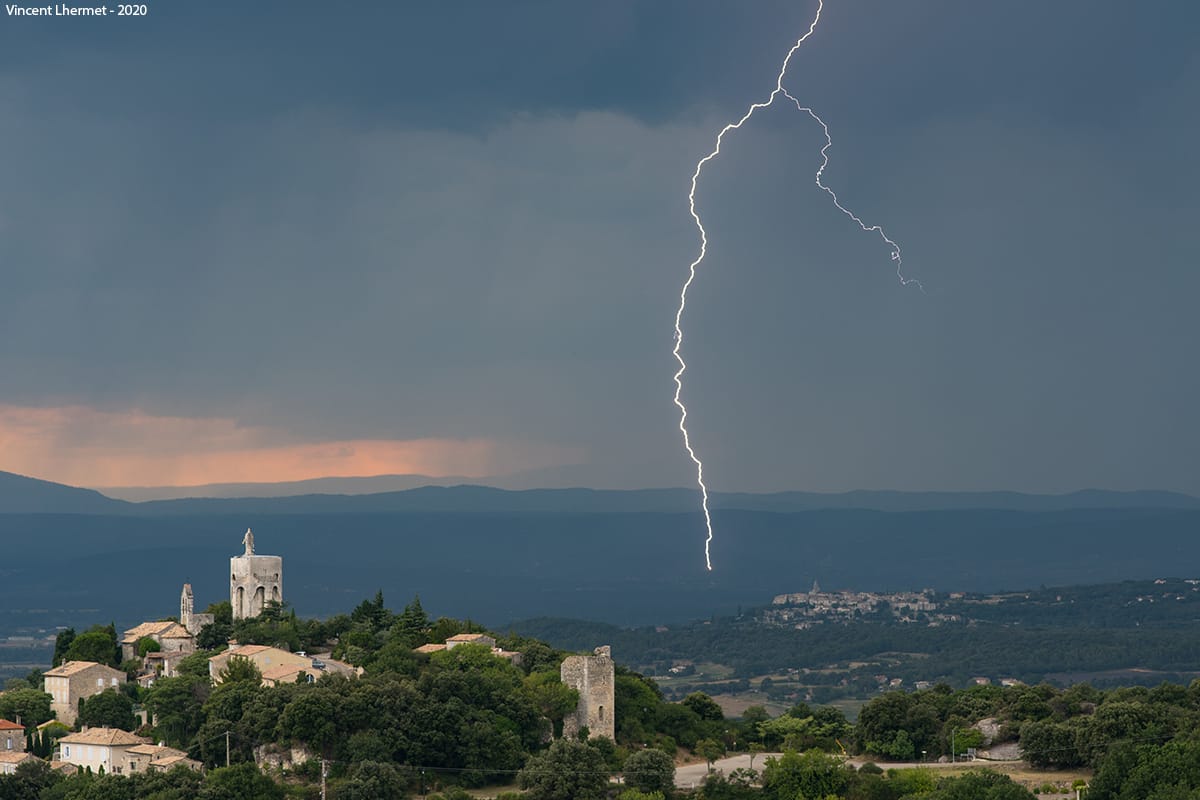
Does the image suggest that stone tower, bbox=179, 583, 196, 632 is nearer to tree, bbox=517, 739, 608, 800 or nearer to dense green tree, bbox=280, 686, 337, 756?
dense green tree, bbox=280, 686, 337, 756

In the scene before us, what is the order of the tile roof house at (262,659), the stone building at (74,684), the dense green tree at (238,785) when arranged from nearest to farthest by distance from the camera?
the dense green tree at (238,785), the tile roof house at (262,659), the stone building at (74,684)

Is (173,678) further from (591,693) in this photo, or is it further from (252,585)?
(591,693)

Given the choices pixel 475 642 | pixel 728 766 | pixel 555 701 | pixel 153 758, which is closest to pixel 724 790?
pixel 728 766

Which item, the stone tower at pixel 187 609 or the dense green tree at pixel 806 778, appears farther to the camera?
the stone tower at pixel 187 609

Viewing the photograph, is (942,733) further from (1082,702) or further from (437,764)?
(437,764)

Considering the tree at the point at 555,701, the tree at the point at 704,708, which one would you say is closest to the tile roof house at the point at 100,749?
the tree at the point at 555,701

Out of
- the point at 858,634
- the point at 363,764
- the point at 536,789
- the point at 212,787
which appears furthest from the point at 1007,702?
the point at 858,634

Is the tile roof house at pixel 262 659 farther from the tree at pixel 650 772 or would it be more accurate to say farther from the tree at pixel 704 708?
the tree at pixel 704 708
